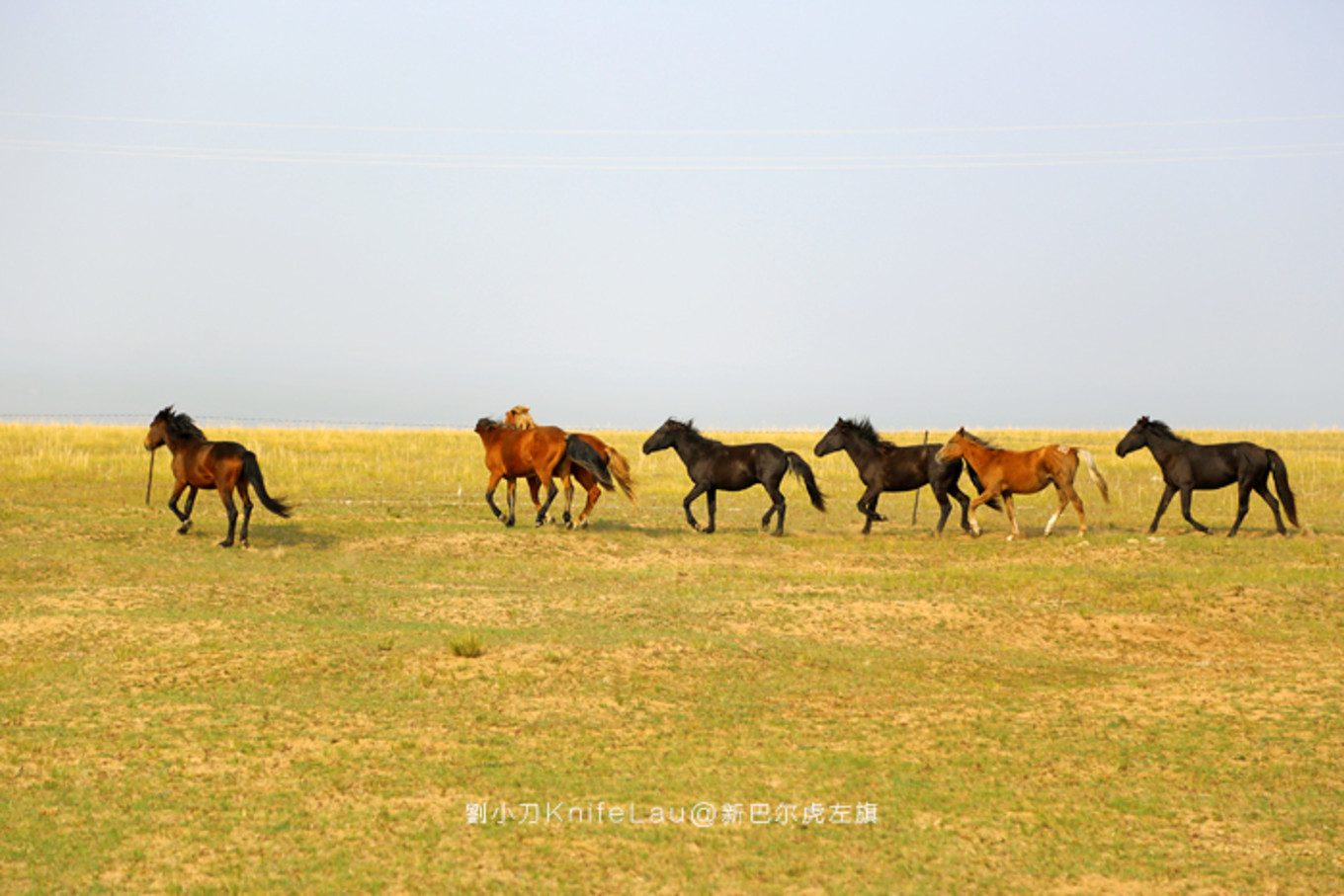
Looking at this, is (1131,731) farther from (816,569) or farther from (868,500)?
(868,500)

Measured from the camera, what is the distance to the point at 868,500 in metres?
20.8

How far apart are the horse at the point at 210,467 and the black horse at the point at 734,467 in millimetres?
6794

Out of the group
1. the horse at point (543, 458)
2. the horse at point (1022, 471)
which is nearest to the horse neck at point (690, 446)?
the horse at point (543, 458)

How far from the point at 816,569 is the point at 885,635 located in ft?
12.4

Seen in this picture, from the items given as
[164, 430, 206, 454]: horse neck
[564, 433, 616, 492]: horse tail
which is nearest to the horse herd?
[564, 433, 616, 492]: horse tail

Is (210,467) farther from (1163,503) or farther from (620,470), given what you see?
(1163,503)

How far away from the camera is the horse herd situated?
19656 millimetres

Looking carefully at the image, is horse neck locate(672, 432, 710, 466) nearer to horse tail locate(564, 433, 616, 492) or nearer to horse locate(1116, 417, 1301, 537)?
horse tail locate(564, 433, 616, 492)

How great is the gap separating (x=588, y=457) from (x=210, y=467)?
243 inches

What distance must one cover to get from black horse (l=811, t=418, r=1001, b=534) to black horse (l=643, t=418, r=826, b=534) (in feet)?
3.27

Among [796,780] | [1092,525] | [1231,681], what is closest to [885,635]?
[1231,681]

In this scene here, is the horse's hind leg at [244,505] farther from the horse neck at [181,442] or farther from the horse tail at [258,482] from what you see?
the horse neck at [181,442]

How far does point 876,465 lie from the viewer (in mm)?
20969

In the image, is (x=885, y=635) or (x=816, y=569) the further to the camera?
(x=816, y=569)
